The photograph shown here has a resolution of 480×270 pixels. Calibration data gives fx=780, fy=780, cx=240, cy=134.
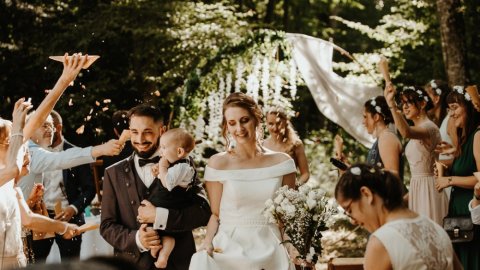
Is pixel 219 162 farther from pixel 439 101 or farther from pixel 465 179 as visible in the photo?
pixel 439 101

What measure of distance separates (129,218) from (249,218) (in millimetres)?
810

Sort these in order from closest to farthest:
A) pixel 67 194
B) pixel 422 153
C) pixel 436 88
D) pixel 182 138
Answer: pixel 182 138 → pixel 422 153 → pixel 436 88 → pixel 67 194

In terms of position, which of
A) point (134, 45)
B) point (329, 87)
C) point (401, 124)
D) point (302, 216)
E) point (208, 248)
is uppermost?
point (134, 45)

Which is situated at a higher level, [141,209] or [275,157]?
[275,157]

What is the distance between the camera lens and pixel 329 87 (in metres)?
10.6

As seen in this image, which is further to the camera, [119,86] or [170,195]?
[119,86]

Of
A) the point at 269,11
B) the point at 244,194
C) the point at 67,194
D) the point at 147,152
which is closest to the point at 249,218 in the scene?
the point at 244,194

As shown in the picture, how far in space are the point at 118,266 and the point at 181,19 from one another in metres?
12.6

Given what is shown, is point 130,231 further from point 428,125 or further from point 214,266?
point 428,125

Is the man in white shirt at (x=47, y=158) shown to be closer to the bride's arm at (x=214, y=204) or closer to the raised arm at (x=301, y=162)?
the bride's arm at (x=214, y=204)

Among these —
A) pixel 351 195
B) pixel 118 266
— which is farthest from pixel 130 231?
pixel 118 266

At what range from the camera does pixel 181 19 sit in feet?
46.0

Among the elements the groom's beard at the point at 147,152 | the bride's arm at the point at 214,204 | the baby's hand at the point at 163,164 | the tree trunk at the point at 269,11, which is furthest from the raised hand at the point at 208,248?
the tree trunk at the point at 269,11

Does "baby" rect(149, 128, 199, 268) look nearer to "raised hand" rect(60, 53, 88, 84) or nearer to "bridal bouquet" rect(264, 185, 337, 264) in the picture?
"bridal bouquet" rect(264, 185, 337, 264)
